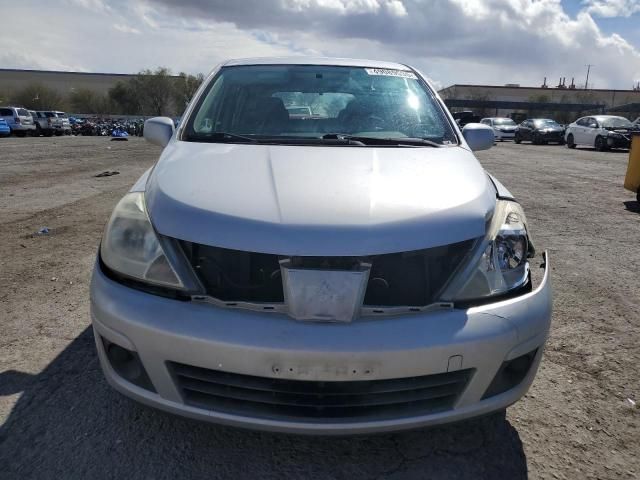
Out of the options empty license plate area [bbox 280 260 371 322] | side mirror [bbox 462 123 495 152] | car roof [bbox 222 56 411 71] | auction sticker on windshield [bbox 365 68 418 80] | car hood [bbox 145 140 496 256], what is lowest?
empty license plate area [bbox 280 260 371 322]

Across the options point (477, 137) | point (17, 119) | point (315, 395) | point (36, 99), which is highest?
point (477, 137)

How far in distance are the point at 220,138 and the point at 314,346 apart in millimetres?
1478

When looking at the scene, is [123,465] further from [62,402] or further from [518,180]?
[518,180]

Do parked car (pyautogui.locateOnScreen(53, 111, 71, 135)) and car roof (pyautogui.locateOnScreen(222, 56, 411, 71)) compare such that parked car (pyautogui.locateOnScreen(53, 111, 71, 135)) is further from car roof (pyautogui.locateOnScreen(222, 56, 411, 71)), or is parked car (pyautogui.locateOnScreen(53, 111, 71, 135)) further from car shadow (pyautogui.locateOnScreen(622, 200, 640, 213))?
car roof (pyautogui.locateOnScreen(222, 56, 411, 71))

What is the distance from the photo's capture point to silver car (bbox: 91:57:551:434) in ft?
5.42

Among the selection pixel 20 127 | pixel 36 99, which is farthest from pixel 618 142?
pixel 36 99

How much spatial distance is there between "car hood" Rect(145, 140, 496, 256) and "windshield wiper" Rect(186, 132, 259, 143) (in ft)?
0.73

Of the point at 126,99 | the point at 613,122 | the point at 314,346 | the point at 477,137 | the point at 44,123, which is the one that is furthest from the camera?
the point at 126,99

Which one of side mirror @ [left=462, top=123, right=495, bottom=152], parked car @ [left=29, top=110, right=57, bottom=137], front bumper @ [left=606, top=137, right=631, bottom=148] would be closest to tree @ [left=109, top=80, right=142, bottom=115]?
parked car @ [left=29, top=110, right=57, bottom=137]

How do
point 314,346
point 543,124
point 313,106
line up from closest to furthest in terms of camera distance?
point 314,346 < point 313,106 < point 543,124

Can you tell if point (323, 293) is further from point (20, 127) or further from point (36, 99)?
point (36, 99)

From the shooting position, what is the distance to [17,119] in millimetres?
32188

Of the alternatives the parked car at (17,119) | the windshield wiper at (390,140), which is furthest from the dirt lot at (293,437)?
the parked car at (17,119)

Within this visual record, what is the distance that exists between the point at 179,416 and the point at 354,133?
177 centimetres
